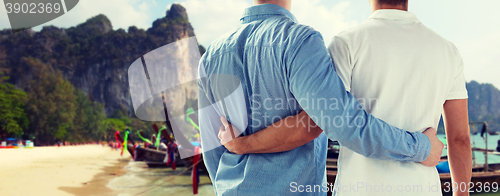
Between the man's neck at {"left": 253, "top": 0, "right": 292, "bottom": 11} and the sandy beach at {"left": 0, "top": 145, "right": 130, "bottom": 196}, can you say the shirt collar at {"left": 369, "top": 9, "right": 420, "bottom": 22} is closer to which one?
the man's neck at {"left": 253, "top": 0, "right": 292, "bottom": 11}

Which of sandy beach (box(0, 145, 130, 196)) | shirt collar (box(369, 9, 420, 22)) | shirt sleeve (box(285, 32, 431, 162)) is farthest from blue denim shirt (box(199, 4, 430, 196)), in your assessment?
sandy beach (box(0, 145, 130, 196))

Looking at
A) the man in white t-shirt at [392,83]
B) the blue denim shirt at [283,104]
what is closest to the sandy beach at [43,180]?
the blue denim shirt at [283,104]

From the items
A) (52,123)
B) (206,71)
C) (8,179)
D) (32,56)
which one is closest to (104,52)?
(32,56)

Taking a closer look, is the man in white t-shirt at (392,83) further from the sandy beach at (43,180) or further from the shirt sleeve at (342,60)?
the sandy beach at (43,180)

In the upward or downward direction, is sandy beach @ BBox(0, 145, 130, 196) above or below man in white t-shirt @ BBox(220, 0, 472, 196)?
below

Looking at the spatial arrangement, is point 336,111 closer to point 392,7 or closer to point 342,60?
point 342,60

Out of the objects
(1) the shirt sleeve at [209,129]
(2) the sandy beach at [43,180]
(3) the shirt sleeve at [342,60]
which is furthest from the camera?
(2) the sandy beach at [43,180]

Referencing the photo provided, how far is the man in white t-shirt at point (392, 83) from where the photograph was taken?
0.71 m

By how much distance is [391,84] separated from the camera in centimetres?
72

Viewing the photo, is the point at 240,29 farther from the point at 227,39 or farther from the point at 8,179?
the point at 8,179

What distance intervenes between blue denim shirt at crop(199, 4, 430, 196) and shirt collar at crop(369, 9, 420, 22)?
0.20 meters

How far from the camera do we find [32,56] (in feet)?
97.8

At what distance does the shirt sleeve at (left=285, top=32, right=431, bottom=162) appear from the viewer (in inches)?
24.4

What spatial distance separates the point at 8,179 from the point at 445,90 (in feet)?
41.1
